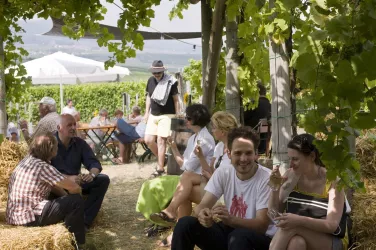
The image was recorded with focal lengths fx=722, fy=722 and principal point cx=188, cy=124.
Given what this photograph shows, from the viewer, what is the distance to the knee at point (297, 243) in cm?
434

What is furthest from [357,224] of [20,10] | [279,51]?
[20,10]

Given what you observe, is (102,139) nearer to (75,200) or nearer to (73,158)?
(73,158)

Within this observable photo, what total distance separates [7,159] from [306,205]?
430 centimetres

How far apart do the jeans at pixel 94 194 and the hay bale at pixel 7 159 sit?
89cm

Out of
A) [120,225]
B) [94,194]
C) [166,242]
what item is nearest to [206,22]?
[94,194]

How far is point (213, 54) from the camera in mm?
7641

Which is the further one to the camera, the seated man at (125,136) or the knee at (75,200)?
the seated man at (125,136)

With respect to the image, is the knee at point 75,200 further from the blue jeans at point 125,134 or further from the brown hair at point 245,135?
the blue jeans at point 125,134

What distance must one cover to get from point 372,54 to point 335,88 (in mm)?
162

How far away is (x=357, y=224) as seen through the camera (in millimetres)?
4918

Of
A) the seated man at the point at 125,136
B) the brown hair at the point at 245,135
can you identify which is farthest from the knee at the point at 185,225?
the seated man at the point at 125,136

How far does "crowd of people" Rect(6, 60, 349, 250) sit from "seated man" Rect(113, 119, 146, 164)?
4424 mm

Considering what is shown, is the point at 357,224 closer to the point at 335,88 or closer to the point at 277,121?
the point at 277,121

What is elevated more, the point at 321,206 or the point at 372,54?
the point at 372,54
